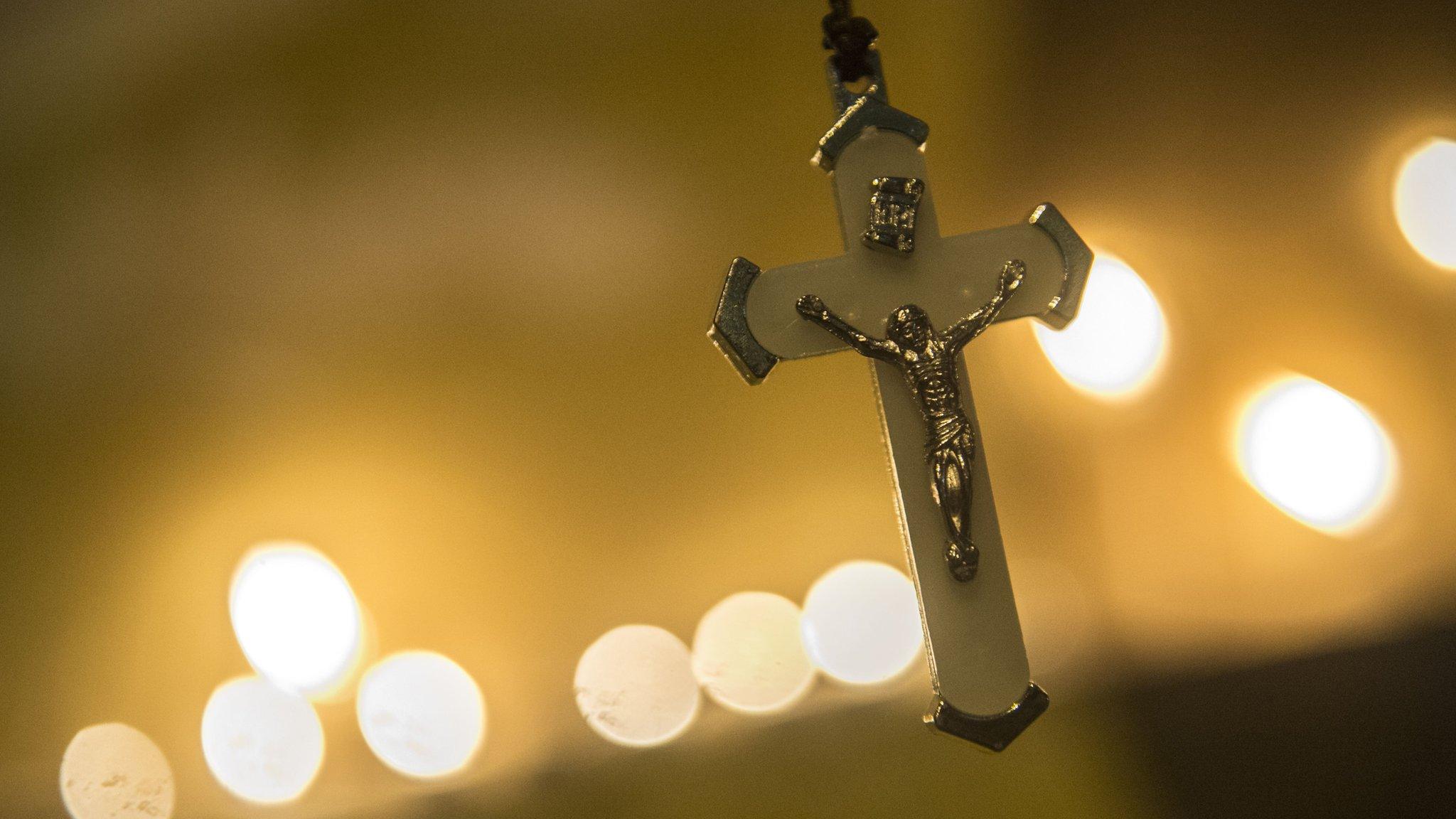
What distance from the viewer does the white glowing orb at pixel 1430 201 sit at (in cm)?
202

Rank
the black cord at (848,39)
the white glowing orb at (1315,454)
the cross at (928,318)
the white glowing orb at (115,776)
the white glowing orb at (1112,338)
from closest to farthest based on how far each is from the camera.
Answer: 1. the cross at (928,318)
2. the black cord at (848,39)
3. the white glowing orb at (115,776)
4. the white glowing orb at (1315,454)
5. the white glowing orb at (1112,338)

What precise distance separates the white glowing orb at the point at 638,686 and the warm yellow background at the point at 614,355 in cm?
3

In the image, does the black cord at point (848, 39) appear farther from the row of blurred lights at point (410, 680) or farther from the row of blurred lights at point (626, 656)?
the row of blurred lights at point (410, 680)

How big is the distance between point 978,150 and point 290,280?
1384mm

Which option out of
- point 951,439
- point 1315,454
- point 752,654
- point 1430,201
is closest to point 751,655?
point 752,654

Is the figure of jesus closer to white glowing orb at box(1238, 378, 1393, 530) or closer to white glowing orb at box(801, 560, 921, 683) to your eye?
white glowing orb at box(801, 560, 921, 683)

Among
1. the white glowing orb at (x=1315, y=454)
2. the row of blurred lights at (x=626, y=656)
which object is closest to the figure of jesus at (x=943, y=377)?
the row of blurred lights at (x=626, y=656)

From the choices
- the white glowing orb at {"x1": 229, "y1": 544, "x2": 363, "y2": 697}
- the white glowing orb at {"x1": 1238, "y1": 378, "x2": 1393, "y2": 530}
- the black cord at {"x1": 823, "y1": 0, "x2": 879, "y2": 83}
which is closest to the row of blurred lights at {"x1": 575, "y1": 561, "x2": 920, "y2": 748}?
the white glowing orb at {"x1": 229, "y1": 544, "x2": 363, "y2": 697}

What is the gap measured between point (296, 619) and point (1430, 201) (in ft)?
7.40

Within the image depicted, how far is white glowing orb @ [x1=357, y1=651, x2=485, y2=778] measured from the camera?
1.91 m

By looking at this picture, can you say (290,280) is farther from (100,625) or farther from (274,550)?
(100,625)

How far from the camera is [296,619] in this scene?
2006 mm

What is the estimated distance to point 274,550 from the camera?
6.63 feet

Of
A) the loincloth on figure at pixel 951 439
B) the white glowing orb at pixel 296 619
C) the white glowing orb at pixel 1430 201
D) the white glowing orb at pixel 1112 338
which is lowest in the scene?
the loincloth on figure at pixel 951 439
